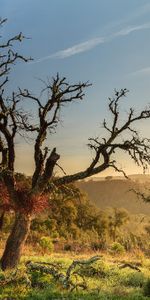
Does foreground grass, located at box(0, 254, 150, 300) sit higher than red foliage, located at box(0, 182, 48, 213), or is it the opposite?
red foliage, located at box(0, 182, 48, 213)

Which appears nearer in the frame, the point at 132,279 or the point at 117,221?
the point at 132,279

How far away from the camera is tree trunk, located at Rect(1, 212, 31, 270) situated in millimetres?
22078

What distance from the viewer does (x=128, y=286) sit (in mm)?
19766

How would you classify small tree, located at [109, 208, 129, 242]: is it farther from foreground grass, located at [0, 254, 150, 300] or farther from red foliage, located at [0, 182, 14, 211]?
foreground grass, located at [0, 254, 150, 300]

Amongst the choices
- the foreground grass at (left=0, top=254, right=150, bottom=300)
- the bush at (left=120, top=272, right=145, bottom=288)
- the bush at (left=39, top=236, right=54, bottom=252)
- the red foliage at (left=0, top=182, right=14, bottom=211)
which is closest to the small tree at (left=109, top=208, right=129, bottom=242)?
the bush at (left=39, top=236, right=54, bottom=252)

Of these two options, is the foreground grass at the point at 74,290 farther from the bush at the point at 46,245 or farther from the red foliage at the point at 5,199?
the bush at the point at 46,245

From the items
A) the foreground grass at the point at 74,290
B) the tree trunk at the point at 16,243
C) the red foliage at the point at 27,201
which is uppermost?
the red foliage at the point at 27,201

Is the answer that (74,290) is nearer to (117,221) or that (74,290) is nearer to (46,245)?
(46,245)

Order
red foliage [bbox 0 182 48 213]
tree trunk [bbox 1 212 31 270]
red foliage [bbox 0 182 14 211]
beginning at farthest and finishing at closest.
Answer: red foliage [bbox 0 182 14 211] → red foliage [bbox 0 182 48 213] → tree trunk [bbox 1 212 31 270]

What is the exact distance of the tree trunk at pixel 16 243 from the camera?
22.1 metres

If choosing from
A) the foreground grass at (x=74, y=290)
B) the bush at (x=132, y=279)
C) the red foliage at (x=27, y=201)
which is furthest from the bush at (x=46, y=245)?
the foreground grass at (x=74, y=290)

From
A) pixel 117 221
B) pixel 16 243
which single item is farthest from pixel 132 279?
pixel 117 221

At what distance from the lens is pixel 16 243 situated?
22.3 metres

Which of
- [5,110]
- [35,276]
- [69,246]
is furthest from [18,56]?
[69,246]
